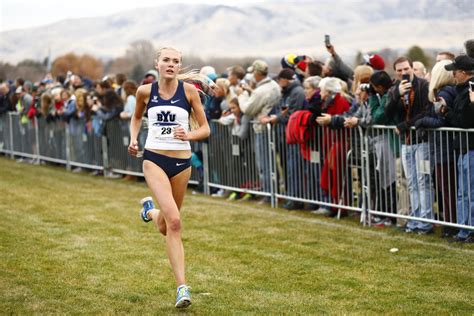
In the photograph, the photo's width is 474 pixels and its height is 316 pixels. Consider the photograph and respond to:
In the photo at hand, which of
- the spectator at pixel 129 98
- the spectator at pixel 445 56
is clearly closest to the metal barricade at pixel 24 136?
the spectator at pixel 129 98

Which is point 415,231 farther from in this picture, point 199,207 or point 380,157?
point 199,207

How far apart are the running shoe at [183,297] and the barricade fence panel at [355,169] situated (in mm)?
4467

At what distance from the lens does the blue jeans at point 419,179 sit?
13.1 m

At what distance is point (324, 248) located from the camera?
12.5 m

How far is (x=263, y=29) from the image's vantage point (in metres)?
50.5

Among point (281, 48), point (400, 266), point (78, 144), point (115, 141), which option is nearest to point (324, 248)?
point (400, 266)

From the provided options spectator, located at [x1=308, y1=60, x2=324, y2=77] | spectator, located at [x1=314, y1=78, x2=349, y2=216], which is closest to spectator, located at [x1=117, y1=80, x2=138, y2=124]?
spectator, located at [x1=308, y1=60, x2=324, y2=77]

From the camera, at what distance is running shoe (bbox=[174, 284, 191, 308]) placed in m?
9.03

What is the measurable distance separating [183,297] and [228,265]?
243 centimetres

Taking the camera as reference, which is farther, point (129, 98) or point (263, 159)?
point (129, 98)

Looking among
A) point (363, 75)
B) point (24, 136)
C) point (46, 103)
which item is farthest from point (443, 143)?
point (24, 136)

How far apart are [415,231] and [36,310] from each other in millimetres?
6033

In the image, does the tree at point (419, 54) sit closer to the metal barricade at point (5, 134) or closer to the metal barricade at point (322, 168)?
the metal barricade at point (5, 134)

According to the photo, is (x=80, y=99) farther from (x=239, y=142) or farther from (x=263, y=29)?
(x=263, y=29)
